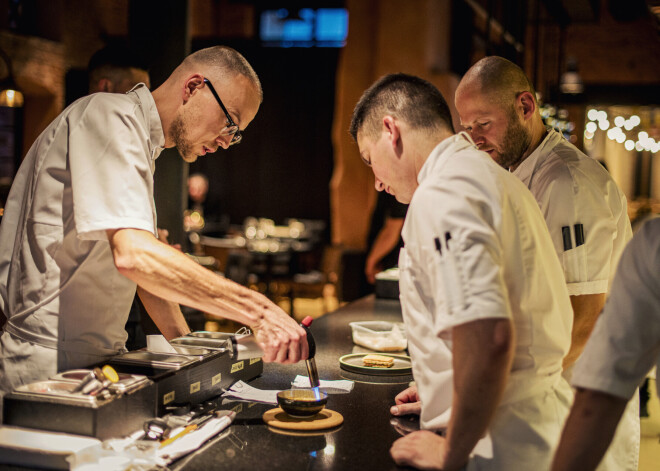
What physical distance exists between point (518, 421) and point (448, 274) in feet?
1.22

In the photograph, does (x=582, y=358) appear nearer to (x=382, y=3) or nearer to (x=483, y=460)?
(x=483, y=460)

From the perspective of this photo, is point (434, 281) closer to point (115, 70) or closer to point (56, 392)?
point (56, 392)

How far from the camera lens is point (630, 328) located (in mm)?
1098

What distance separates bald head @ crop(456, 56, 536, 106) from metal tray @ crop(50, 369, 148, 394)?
4.96 feet

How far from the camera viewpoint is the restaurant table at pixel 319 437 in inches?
56.4

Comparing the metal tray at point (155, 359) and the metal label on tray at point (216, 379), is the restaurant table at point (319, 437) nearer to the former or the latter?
the metal label on tray at point (216, 379)

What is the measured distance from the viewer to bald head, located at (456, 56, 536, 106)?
2359 mm

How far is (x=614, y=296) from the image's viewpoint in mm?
1127

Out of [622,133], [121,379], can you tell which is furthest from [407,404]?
[622,133]

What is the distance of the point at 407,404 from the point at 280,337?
16.4 inches

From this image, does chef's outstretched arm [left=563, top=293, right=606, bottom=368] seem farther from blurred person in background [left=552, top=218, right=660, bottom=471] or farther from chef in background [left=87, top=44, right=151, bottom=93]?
chef in background [left=87, top=44, right=151, bottom=93]

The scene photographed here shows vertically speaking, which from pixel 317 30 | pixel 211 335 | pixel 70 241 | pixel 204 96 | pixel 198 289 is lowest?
pixel 211 335

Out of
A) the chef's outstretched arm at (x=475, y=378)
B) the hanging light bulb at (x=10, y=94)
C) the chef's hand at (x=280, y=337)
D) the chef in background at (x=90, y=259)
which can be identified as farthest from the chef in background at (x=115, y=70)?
the hanging light bulb at (x=10, y=94)

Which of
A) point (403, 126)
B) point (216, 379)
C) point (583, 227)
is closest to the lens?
point (403, 126)
